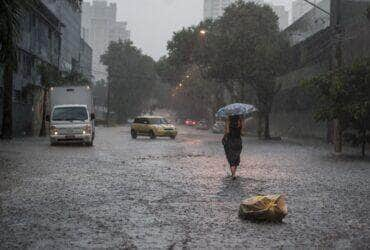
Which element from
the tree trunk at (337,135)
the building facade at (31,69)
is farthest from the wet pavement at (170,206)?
the building facade at (31,69)

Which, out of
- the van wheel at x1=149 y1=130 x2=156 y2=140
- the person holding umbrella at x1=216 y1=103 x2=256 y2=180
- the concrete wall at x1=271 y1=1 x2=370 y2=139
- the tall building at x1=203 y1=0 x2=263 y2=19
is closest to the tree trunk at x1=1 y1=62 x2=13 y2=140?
the van wheel at x1=149 y1=130 x2=156 y2=140

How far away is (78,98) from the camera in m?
32.7

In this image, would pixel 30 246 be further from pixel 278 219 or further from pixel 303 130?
pixel 303 130

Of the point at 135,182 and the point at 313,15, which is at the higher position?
the point at 313,15

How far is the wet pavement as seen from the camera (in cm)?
755

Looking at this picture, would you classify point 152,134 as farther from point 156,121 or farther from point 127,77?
point 127,77

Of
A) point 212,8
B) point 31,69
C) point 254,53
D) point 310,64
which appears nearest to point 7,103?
point 31,69

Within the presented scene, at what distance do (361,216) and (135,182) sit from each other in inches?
231

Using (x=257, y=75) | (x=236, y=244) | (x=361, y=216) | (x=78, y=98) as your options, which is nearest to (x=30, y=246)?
(x=236, y=244)

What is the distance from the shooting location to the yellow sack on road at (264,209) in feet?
29.3

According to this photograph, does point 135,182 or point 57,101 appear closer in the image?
point 135,182

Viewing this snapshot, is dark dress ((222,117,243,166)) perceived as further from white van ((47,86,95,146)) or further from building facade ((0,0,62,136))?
building facade ((0,0,62,136))

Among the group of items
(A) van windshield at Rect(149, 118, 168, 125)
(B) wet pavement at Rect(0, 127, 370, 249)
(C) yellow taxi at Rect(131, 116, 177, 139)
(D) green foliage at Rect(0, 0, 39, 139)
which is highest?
(D) green foliage at Rect(0, 0, 39, 139)

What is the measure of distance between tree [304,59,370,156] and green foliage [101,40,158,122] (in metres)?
87.2
